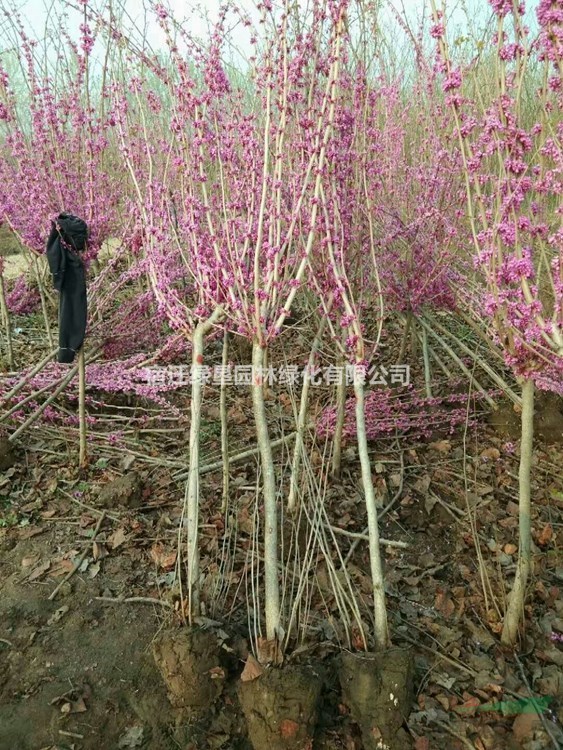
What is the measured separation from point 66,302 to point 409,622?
253cm

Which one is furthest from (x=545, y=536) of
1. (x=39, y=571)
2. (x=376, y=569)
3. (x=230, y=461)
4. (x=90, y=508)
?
(x=39, y=571)

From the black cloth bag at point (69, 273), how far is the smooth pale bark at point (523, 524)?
8.05ft

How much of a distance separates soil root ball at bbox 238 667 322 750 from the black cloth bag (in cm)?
219

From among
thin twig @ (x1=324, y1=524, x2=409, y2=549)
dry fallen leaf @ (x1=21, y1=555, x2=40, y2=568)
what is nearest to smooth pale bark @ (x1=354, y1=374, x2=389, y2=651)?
thin twig @ (x1=324, y1=524, x2=409, y2=549)

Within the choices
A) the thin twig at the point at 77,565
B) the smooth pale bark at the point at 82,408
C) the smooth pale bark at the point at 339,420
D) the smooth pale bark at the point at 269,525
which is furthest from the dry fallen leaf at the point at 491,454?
the smooth pale bark at the point at 82,408

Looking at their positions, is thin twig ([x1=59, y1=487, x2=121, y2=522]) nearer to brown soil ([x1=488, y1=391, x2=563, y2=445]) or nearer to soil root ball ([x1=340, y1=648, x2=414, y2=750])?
soil root ball ([x1=340, y1=648, x2=414, y2=750])

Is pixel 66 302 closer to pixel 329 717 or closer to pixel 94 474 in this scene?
pixel 94 474

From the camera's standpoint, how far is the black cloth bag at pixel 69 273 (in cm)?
312

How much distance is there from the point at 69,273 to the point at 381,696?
2.68 metres

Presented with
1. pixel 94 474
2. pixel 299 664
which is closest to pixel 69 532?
pixel 94 474

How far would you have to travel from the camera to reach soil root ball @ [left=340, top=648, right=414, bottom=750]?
6.65ft

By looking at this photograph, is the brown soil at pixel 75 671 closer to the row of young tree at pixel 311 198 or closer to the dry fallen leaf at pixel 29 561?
the dry fallen leaf at pixel 29 561

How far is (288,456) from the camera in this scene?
88.4 inches

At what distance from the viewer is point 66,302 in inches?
127
